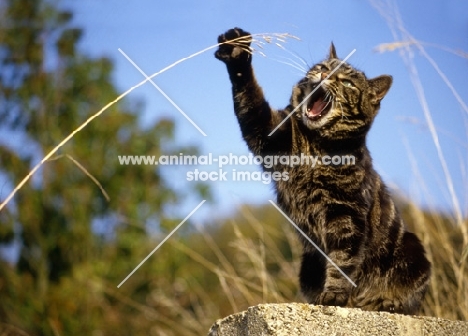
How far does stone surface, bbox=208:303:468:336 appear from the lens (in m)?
2.39

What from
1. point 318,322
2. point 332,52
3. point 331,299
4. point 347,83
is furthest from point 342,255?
point 332,52

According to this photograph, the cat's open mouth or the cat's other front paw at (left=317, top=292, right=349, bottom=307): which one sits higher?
the cat's open mouth

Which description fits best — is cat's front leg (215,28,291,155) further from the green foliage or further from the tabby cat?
the green foliage

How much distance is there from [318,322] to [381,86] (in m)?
1.74

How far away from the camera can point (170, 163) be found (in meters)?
7.02

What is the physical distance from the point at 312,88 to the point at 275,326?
1569 millimetres

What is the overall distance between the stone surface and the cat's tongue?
1279 millimetres

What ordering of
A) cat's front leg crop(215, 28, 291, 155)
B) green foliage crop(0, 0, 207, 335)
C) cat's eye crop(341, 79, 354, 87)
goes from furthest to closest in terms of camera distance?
green foliage crop(0, 0, 207, 335) → cat's eye crop(341, 79, 354, 87) → cat's front leg crop(215, 28, 291, 155)

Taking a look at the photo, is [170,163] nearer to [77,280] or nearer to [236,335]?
[77,280]

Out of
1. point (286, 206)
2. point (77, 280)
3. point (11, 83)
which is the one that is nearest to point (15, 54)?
point (11, 83)

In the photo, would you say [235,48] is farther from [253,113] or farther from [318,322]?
[318,322]

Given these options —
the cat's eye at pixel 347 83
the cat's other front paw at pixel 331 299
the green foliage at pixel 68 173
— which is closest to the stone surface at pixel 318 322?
the cat's other front paw at pixel 331 299

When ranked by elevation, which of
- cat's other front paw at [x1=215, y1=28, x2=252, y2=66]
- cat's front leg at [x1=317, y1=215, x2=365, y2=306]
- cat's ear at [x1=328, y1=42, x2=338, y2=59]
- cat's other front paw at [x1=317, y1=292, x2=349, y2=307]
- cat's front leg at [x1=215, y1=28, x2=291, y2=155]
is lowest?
cat's other front paw at [x1=317, y1=292, x2=349, y2=307]

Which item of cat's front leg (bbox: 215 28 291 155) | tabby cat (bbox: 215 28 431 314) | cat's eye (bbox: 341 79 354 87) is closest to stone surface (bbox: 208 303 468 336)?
tabby cat (bbox: 215 28 431 314)
